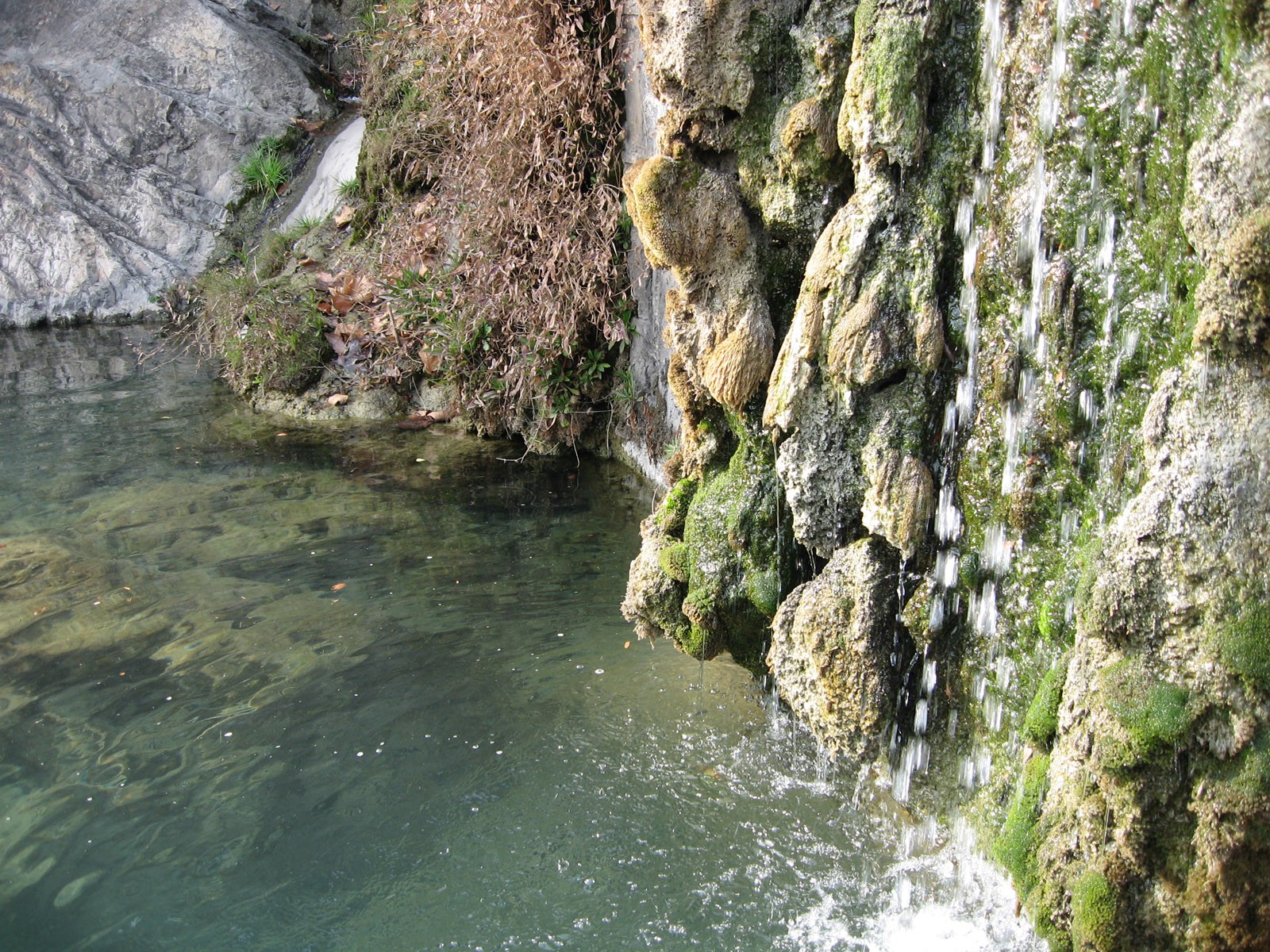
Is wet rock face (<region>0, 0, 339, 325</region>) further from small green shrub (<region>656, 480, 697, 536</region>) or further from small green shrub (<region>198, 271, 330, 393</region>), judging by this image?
small green shrub (<region>656, 480, 697, 536</region>)

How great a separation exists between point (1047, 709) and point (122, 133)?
1221 centimetres

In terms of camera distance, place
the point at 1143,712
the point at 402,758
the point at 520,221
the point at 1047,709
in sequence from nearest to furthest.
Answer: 1. the point at 1143,712
2. the point at 1047,709
3. the point at 402,758
4. the point at 520,221

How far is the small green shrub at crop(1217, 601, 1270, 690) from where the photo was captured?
7.22 feet

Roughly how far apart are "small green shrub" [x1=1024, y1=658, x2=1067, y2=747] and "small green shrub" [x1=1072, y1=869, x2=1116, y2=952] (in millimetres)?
349

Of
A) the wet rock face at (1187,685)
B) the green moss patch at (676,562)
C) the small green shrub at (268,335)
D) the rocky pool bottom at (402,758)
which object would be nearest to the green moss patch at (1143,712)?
the wet rock face at (1187,685)

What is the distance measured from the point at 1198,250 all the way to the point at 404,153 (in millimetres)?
6750

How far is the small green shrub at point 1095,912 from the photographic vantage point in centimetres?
240

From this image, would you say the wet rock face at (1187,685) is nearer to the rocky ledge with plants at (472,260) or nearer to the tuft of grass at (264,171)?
the rocky ledge with plants at (472,260)

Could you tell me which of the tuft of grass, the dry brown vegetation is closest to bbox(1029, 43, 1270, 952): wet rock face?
the dry brown vegetation

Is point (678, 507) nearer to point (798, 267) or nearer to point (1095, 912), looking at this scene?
point (798, 267)

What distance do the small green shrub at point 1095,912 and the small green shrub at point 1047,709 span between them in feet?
1.14

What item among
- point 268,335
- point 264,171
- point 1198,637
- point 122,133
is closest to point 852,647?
point 1198,637

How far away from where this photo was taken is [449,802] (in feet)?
11.6

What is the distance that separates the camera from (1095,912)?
241 cm
